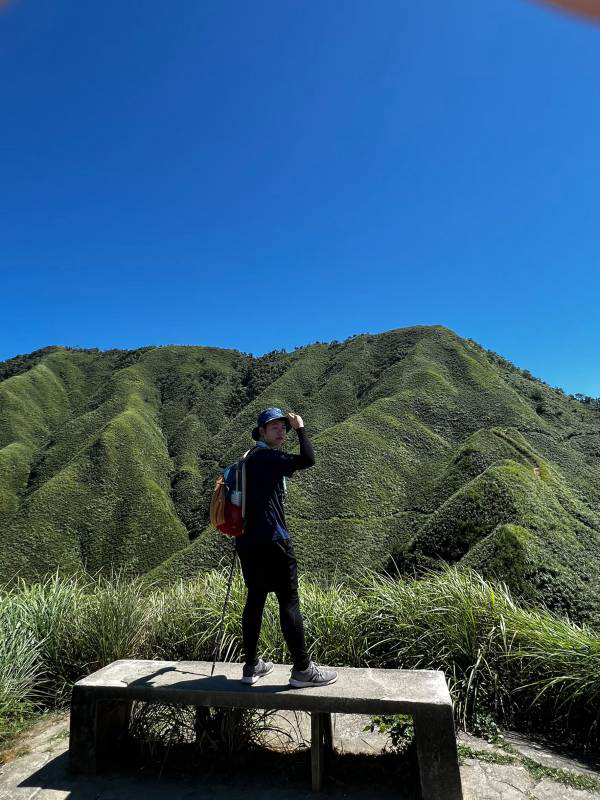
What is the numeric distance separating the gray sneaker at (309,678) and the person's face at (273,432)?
1.46 meters

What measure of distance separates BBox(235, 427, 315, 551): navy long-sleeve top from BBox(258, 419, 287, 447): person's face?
7cm

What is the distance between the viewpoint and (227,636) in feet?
16.0

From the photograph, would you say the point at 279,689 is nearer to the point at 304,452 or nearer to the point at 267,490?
the point at 267,490

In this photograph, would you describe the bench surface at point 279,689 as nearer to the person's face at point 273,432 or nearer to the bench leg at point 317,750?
the bench leg at point 317,750

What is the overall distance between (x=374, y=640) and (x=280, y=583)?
1.95 metres

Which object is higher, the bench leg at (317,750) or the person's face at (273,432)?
the person's face at (273,432)

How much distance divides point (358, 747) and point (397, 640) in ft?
3.73

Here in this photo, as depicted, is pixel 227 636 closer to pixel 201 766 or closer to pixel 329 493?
pixel 201 766

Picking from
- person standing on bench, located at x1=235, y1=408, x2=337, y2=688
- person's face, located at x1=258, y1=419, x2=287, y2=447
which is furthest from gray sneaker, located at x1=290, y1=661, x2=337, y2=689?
person's face, located at x1=258, y1=419, x2=287, y2=447

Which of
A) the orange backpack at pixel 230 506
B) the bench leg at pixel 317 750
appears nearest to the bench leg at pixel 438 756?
→ the bench leg at pixel 317 750

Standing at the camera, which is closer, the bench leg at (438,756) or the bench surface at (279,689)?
the bench leg at (438,756)

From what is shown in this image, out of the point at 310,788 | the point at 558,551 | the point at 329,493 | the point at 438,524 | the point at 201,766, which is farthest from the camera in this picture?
the point at 329,493

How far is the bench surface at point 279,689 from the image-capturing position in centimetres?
313

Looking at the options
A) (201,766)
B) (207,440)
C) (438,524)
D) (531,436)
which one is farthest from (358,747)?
(207,440)
